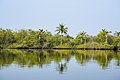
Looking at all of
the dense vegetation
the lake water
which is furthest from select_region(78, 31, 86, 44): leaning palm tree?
the lake water

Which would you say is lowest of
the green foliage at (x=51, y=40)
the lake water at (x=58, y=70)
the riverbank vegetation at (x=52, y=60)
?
the lake water at (x=58, y=70)

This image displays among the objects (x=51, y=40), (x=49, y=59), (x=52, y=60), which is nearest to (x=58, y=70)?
(x=52, y=60)

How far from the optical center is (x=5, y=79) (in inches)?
862

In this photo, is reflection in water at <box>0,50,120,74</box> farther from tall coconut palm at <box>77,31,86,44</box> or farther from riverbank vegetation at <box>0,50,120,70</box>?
tall coconut palm at <box>77,31,86,44</box>

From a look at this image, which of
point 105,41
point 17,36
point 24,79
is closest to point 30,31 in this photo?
point 17,36

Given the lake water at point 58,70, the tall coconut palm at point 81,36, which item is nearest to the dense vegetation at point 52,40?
the tall coconut palm at point 81,36

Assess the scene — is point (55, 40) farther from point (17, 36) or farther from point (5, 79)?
point (5, 79)

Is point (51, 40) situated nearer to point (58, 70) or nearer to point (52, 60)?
point (52, 60)

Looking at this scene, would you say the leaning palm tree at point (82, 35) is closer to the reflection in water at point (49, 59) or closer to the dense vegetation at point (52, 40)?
the dense vegetation at point (52, 40)

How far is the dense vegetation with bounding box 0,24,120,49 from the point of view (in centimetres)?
11169

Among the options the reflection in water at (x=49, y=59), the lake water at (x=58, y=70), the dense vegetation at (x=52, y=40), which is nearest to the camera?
the lake water at (x=58, y=70)

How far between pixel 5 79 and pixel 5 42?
93.3 m

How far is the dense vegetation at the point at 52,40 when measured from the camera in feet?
366

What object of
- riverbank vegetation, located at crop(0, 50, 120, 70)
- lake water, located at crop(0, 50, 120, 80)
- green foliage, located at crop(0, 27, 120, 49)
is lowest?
lake water, located at crop(0, 50, 120, 80)
